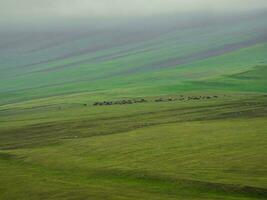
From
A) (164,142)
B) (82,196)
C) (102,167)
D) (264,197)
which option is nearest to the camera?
(264,197)

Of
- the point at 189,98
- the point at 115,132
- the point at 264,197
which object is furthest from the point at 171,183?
the point at 189,98

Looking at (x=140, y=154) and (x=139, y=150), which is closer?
(x=140, y=154)

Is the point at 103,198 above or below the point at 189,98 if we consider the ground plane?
below

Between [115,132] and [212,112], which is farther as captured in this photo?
[212,112]

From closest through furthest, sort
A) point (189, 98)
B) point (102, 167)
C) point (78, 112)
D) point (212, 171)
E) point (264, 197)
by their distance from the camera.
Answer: point (264, 197) < point (212, 171) < point (102, 167) < point (78, 112) < point (189, 98)

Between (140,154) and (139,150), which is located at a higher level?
(139,150)

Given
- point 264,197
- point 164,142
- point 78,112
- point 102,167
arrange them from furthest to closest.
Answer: point 78,112
point 164,142
point 102,167
point 264,197

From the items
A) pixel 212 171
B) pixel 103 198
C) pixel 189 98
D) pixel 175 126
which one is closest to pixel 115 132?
pixel 175 126

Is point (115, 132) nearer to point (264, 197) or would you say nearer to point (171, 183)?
point (171, 183)

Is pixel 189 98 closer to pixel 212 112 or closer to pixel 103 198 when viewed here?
pixel 212 112
